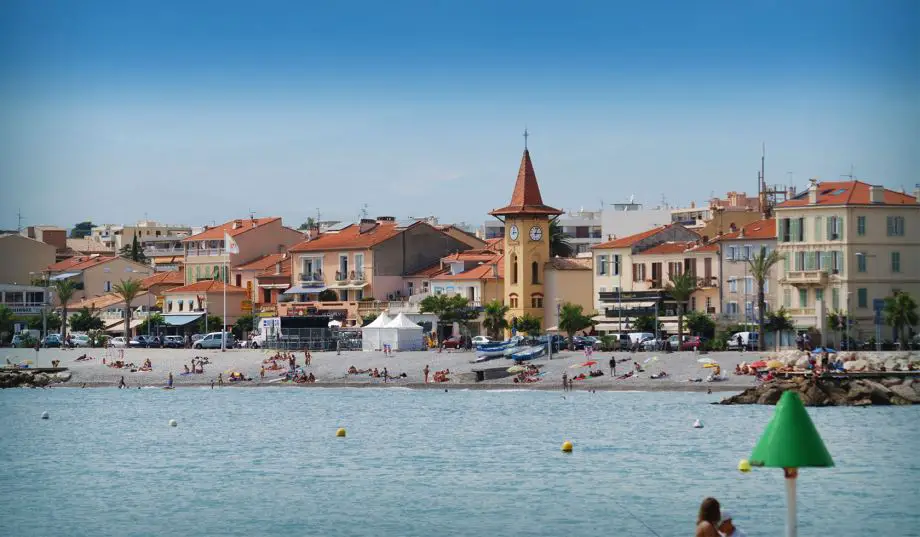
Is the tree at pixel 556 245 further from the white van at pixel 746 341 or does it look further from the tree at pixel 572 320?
the white van at pixel 746 341

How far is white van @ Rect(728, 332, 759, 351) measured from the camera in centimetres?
8018

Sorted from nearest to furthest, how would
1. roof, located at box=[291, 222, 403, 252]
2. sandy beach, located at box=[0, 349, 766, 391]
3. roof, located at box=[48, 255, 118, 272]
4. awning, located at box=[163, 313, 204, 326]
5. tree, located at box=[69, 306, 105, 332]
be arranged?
sandy beach, located at box=[0, 349, 766, 391]
roof, located at box=[291, 222, 403, 252]
awning, located at box=[163, 313, 204, 326]
tree, located at box=[69, 306, 105, 332]
roof, located at box=[48, 255, 118, 272]

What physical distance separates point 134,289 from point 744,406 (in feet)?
→ 196

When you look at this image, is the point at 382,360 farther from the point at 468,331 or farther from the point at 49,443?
the point at 49,443

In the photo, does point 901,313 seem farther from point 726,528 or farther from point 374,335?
point 726,528

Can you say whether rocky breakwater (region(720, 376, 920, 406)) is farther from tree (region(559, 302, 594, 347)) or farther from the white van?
tree (region(559, 302, 594, 347))

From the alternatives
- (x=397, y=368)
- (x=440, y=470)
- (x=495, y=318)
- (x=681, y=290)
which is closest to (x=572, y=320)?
(x=681, y=290)

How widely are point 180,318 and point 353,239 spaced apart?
46.3ft

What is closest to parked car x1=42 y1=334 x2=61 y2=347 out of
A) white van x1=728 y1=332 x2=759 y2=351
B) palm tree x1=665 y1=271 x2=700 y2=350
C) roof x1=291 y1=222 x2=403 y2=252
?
roof x1=291 y1=222 x2=403 y2=252

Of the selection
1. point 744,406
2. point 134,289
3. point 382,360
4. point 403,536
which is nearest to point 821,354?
point 744,406

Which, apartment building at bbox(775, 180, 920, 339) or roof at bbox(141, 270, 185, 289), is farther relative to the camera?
roof at bbox(141, 270, 185, 289)

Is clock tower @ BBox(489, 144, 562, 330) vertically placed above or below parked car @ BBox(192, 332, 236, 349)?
above

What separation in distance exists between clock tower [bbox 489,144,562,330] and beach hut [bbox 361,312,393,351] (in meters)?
9.07

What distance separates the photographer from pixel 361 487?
141 ft
